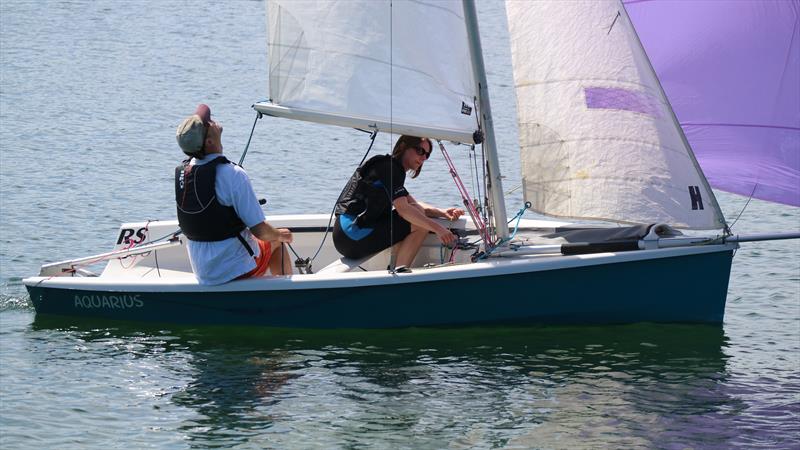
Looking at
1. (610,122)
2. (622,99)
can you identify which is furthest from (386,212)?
(622,99)

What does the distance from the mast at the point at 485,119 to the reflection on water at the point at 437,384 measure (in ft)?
2.32

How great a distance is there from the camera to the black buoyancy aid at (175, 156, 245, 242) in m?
8.38

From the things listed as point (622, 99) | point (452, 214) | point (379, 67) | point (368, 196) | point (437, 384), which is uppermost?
point (379, 67)

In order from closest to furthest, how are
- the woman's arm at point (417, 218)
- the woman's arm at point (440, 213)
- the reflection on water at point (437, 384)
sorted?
the reflection on water at point (437, 384) → the woman's arm at point (417, 218) → the woman's arm at point (440, 213)

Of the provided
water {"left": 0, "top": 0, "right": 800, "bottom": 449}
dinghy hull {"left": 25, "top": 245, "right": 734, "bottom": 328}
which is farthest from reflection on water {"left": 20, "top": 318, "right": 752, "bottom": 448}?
dinghy hull {"left": 25, "top": 245, "right": 734, "bottom": 328}

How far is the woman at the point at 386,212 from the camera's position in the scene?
866 cm

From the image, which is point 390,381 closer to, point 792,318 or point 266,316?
point 266,316

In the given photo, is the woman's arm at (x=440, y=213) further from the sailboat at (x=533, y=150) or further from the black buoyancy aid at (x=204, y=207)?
the black buoyancy aid at (x=204, y=207)

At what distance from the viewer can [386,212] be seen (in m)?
8.84

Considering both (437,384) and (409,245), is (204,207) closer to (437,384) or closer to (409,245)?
(409,245)

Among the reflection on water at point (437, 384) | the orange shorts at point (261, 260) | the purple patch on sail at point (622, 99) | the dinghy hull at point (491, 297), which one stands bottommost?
the reflection on water at point (437, 384)

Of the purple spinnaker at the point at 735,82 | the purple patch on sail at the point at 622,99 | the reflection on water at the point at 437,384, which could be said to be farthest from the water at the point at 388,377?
the purple patch on sail at the point at 622,99

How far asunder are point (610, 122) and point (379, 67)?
139cm

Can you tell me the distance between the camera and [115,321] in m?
9.16
